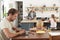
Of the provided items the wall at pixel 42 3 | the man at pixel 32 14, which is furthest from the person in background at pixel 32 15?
the wall at pixel 42 3

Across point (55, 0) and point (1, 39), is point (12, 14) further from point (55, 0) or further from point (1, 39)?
point (55, 0)

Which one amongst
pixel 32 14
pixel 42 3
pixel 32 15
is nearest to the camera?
pixel 32 15

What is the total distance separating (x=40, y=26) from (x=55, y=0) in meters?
6.47

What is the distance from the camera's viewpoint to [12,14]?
8.58ft

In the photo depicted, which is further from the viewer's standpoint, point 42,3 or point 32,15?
point 42,3

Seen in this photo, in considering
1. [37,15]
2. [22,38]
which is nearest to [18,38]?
[22,38]

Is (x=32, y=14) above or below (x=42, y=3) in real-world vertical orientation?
below

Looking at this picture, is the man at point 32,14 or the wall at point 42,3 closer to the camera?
the man at point 32,14

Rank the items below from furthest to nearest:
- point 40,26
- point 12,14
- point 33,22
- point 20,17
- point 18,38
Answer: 1. point 20,17
2. point 33,22
3. point 40,26
4. point 12,14
5. point 18,38

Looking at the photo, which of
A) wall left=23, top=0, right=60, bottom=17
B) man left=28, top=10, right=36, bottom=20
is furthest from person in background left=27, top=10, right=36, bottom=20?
wall left=23, top=0, right=60, bottom=17

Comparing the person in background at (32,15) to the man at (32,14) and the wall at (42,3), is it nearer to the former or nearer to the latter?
the man at (32,14)

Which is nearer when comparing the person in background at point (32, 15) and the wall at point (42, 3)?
the person in background at point (32, 15)

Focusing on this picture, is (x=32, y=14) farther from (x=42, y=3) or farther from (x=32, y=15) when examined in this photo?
(x=42, y=3)

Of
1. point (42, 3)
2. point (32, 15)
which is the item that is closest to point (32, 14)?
point (32, 15)
